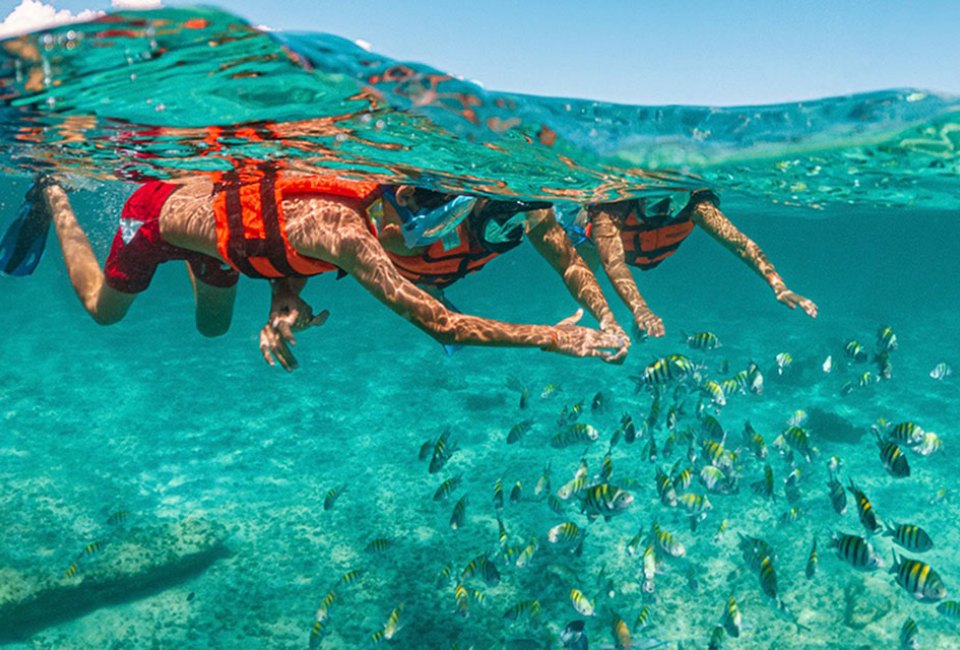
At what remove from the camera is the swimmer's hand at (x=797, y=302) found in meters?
6.73

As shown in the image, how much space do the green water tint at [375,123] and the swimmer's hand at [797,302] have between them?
2.60 m

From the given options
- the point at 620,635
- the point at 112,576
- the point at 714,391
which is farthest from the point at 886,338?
the point at 112,576

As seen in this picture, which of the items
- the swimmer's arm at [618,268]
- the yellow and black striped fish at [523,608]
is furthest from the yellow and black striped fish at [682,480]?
the swimmer's arm at [618,268]

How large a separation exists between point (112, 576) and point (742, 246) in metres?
10.7

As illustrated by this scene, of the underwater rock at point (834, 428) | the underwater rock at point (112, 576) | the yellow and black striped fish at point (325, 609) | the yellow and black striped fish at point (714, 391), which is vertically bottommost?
the underwater rock at point (112, 576)

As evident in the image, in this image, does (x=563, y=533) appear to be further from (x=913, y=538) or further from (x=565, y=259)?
(x=913, y=538)

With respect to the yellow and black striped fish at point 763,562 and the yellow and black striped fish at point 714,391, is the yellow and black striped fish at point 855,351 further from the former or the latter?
the yellow and black striped fish at point 763,562

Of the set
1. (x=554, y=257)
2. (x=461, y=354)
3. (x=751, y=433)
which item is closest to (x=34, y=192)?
(x=554, y=257)

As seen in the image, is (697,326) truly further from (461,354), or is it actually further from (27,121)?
(27,121)

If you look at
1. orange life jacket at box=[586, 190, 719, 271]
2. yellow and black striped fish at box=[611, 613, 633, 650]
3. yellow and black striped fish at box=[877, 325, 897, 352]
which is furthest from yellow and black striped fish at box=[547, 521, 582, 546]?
yellow and black striped fish at box=[877, 325, 897, 352]

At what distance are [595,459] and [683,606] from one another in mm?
4324

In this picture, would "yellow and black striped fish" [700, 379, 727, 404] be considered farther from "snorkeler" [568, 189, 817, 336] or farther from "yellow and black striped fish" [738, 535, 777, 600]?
"yellow and black striped fish" [738, 535, 777, 600]

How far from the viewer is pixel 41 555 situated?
9930 mm

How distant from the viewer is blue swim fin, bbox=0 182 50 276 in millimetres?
→ 6832
